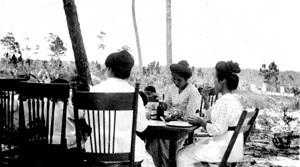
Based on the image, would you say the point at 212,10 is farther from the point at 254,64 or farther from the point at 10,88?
the point at 10,88

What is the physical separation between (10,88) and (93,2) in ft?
36.8

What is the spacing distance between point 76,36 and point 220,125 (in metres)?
3.54

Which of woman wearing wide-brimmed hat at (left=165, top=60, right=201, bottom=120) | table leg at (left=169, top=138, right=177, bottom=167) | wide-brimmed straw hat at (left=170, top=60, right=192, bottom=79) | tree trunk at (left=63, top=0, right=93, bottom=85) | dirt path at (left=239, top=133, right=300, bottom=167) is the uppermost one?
tree trunk at (left=63, top=0, right=93, bottom=85)

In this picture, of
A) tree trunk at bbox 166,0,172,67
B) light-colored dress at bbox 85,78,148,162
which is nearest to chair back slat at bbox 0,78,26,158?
light-colored dress at bbox 85,78,148,162

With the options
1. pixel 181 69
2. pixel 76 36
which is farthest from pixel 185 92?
pixel 76 36

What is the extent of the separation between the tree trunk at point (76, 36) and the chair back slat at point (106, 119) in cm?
328

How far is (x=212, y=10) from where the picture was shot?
416 inches

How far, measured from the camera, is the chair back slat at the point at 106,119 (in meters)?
2.00

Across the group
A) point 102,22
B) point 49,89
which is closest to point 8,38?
point 102,22

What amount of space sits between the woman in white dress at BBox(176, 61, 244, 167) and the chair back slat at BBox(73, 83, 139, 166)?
0.71m

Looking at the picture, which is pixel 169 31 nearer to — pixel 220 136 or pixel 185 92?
pixel 185 92

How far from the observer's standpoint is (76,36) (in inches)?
211

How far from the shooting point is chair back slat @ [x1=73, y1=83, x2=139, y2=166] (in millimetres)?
1998

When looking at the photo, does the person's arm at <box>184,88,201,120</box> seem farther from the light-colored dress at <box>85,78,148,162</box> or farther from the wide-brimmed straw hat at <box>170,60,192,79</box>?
the light-colored dress at <box>85,78,148,162</box>
